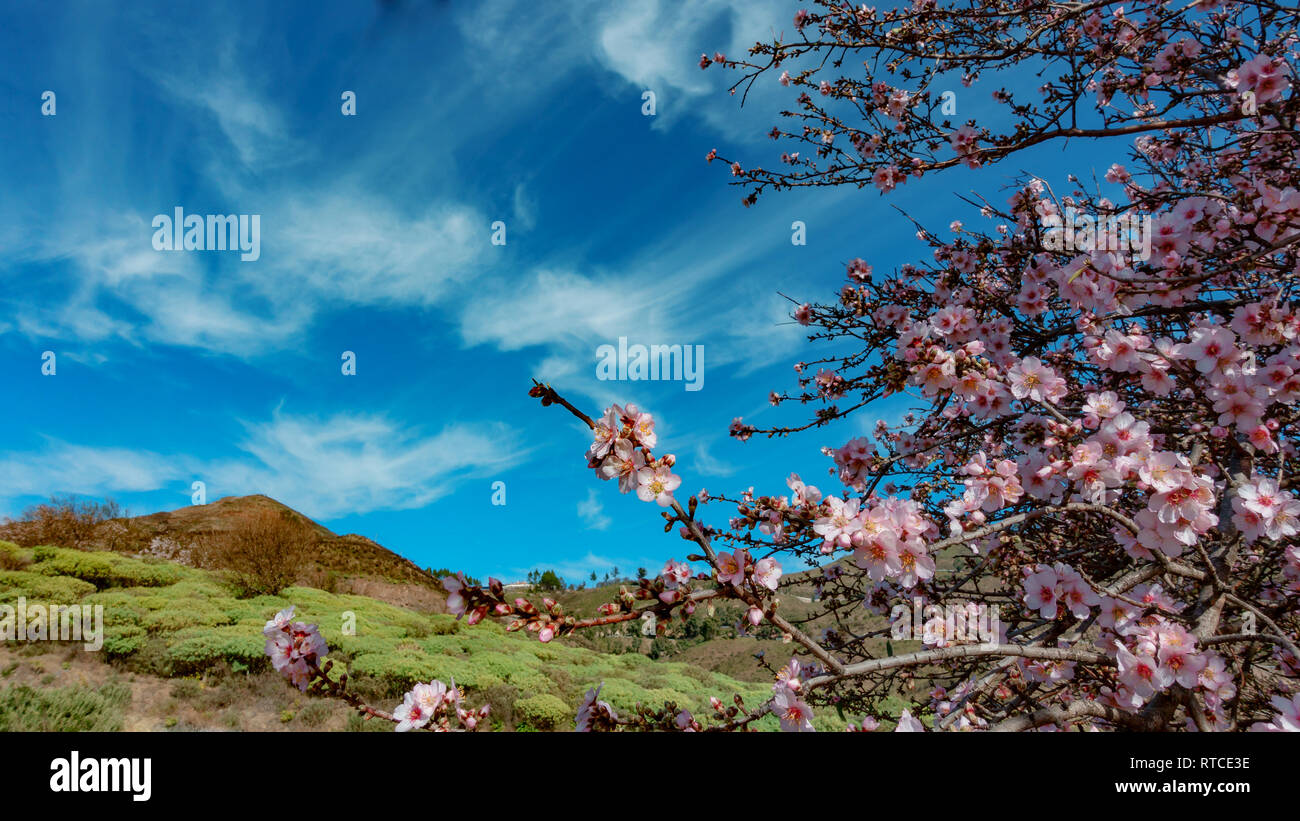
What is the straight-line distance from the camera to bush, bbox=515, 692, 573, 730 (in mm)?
9156

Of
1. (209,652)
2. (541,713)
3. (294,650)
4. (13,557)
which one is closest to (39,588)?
(13,557)

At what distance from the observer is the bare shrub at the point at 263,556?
14.4 meters

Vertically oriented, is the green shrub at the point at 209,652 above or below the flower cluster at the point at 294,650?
below

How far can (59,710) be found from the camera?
6770mm

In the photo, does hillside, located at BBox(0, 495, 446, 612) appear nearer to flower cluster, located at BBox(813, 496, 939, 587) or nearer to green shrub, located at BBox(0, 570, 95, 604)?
green shrub, located at BBox(0, 570, 95, 604)

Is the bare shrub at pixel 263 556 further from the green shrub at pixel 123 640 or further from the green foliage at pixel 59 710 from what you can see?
the green foliage at pixel 59 710

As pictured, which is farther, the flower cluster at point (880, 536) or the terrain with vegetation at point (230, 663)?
the terrain with vegetation at point (230, 663)

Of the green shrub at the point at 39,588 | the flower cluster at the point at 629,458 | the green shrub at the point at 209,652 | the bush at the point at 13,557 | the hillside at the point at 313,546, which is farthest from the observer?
the hillside at the point at 313,546
